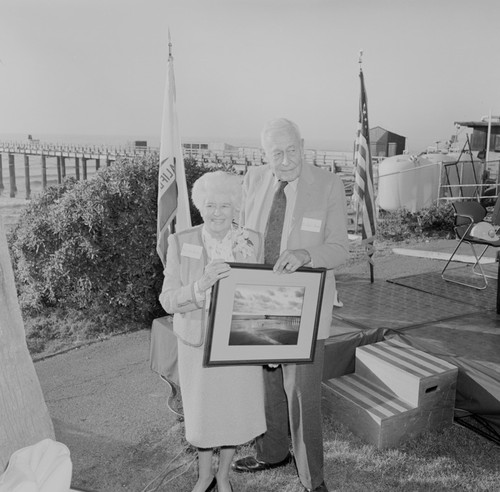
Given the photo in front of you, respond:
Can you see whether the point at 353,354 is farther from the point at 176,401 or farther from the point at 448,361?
the point at 176,401

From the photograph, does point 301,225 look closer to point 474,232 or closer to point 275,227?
point 275,227

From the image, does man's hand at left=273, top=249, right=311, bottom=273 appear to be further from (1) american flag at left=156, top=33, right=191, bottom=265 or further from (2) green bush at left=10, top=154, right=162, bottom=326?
(2) green bush at left=10, top=154, right=162, bottom=326

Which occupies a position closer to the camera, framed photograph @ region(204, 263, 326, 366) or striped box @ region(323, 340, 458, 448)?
framed photograph @ region(204, 263, 326, 366)

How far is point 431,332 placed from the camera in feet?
14.2

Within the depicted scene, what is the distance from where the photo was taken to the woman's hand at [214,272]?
2086 mm

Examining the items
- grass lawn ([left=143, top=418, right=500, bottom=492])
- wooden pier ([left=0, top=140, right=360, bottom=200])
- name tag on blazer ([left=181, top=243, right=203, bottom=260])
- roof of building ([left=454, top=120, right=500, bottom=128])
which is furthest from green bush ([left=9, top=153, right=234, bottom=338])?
roof of building ([left=454, top=120, right=500, bottom=128])

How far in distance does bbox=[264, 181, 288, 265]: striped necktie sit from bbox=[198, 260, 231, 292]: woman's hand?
0.48 meters

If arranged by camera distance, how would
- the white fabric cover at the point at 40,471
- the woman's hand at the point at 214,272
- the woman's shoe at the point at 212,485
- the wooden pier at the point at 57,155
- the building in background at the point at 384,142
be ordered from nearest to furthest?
the white fabric cover at the point at 40,471 → the woman's hand at the point at 214,272 → the woman's shoe at the point at 212,485 → the building in background at the point at 384,142 → the wooden pier at the point at 57,155

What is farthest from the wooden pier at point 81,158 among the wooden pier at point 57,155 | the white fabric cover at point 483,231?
the white fabric cover at point 483,231

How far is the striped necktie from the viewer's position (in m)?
2.55

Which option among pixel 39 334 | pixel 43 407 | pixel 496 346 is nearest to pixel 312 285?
pixel 43 407

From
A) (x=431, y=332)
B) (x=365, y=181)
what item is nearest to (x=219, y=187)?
(x=431, y=332)

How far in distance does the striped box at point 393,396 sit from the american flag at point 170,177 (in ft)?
7.70

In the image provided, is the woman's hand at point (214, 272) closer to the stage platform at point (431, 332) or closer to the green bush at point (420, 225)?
the stage platform at point (431, 332)
